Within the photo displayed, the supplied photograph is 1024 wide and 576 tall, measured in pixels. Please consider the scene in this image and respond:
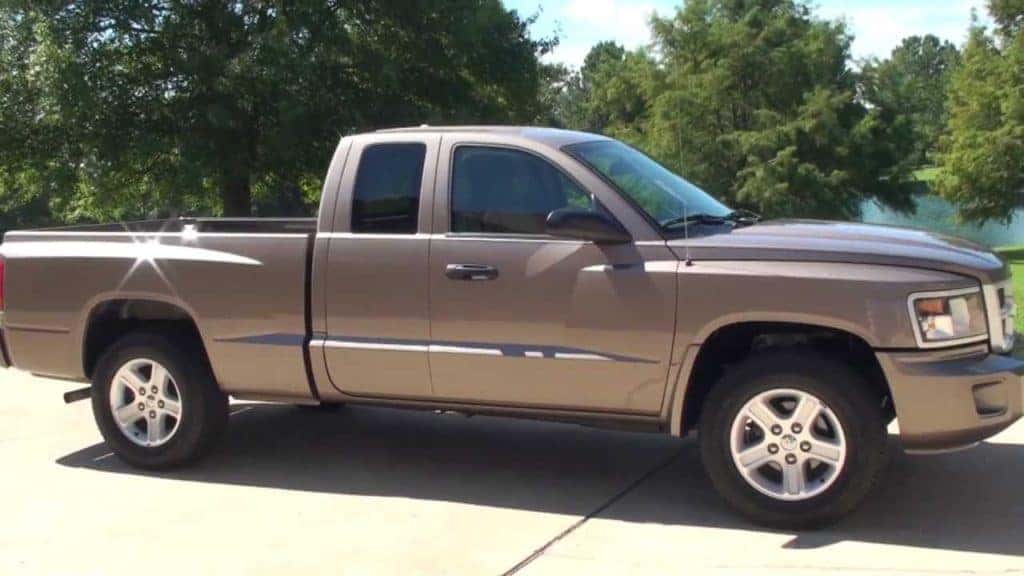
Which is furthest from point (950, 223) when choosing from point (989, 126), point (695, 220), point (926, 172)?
point (695, 220)

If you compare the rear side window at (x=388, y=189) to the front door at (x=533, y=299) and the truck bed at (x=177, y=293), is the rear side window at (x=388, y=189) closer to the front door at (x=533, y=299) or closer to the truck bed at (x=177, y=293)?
the front door at (x=533, y=299)

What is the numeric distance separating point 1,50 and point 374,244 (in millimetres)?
14209

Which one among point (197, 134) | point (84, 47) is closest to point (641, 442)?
point (197, 134)

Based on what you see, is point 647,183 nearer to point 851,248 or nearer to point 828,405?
point 851,248

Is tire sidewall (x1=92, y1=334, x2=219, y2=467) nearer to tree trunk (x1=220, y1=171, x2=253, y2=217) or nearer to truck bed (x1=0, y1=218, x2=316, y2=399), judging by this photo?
truck bed (x1=0, y1=218, x2=316, y2=399)

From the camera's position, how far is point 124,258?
6207 millimetres

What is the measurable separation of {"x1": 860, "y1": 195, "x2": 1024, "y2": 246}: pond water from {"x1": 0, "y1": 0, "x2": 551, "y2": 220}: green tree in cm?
2566

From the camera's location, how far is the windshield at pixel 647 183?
5.45 meters

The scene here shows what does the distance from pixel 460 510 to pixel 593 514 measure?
659 mm

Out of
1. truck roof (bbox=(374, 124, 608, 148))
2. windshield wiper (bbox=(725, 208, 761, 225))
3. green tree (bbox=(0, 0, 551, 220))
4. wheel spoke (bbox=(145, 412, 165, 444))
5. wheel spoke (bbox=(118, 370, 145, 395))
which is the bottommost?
wheel spoke (bbox=(145, 412, 165, 444))

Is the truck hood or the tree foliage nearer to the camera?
the truck hood

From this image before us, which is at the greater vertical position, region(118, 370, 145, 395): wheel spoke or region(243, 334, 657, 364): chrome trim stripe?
region(243, 334, 657, 364): chrome trim stripe

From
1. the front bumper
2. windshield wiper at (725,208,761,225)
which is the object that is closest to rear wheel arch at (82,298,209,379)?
windshield wiper at (725,208,761,225)

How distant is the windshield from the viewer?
5.45 metres
